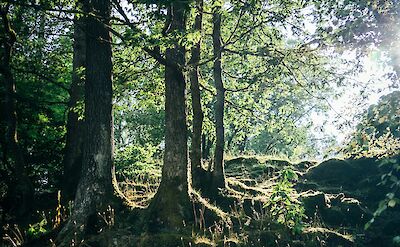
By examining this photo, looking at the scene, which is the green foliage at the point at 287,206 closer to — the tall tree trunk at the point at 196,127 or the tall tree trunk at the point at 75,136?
the tall tree trunk at the point at 196,127

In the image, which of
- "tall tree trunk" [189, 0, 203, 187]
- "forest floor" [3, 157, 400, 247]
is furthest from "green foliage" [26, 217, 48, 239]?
"tall tree trunk" [189, 0, 203, 187]

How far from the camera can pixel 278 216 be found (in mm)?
8438

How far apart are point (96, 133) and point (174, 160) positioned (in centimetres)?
191

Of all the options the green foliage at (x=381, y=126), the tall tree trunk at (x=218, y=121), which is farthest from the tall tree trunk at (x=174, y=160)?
the green foliage at (x=381, y=126)

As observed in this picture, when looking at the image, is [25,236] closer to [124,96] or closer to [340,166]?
[124,96]

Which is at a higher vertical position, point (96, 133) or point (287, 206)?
point (96, 133)

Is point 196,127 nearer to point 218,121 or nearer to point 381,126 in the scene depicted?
point 218,121

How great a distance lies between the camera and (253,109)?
1259 centimetres

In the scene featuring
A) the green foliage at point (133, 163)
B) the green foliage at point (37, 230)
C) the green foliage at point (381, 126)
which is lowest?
the green foliage at point (37, 230)

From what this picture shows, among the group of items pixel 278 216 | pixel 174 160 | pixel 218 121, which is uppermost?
pixel 218 121

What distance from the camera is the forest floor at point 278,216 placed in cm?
759

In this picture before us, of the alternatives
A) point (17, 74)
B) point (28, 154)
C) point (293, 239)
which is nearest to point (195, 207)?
point (293, 239)

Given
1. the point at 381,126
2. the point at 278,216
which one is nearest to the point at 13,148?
the point at 278,216

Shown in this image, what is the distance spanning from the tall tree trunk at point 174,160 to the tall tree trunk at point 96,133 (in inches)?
48.5
